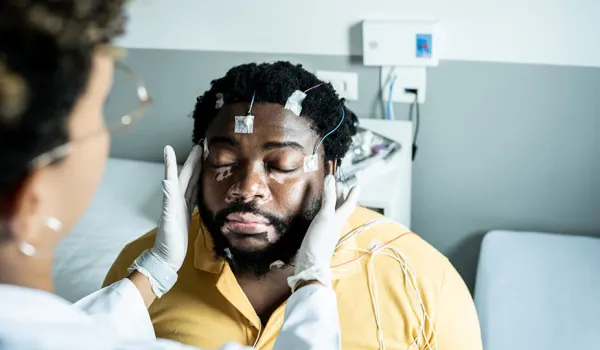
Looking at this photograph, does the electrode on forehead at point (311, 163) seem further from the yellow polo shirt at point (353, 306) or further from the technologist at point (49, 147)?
the technologist at point (49, 147)

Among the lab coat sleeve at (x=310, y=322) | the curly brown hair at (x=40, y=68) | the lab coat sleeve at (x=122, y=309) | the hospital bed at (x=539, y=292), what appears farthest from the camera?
the hospital bed at (x=539, y=292)

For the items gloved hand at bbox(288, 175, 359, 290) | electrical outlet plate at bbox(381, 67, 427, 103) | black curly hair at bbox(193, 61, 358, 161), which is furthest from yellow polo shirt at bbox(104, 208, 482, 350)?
electrical outlet plate at bbox(381, 67, 427, 103)

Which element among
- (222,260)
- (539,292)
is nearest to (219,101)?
(222,260)

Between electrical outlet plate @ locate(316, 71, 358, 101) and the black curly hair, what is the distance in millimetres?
637

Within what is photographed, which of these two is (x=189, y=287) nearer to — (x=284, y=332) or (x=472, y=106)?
(x=284, y=332)

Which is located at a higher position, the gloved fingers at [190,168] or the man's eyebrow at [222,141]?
the man's eyebrow at [222,141]

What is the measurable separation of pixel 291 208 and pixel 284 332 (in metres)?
0.30

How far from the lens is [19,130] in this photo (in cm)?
65

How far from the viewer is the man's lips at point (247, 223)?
1229 millimetres

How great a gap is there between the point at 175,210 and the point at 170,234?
55 millimetres

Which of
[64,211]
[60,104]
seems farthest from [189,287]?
[60,104]

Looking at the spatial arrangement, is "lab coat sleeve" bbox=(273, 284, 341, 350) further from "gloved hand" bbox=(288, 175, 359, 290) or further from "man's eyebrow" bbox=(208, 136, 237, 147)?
"man's eyebrow" bbox=(208, 136, 237, 147)

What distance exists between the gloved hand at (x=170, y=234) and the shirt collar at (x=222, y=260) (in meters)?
0.05

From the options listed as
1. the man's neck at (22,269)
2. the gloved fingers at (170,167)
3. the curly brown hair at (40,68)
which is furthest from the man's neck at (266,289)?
the curly brown hair at (40,68)
